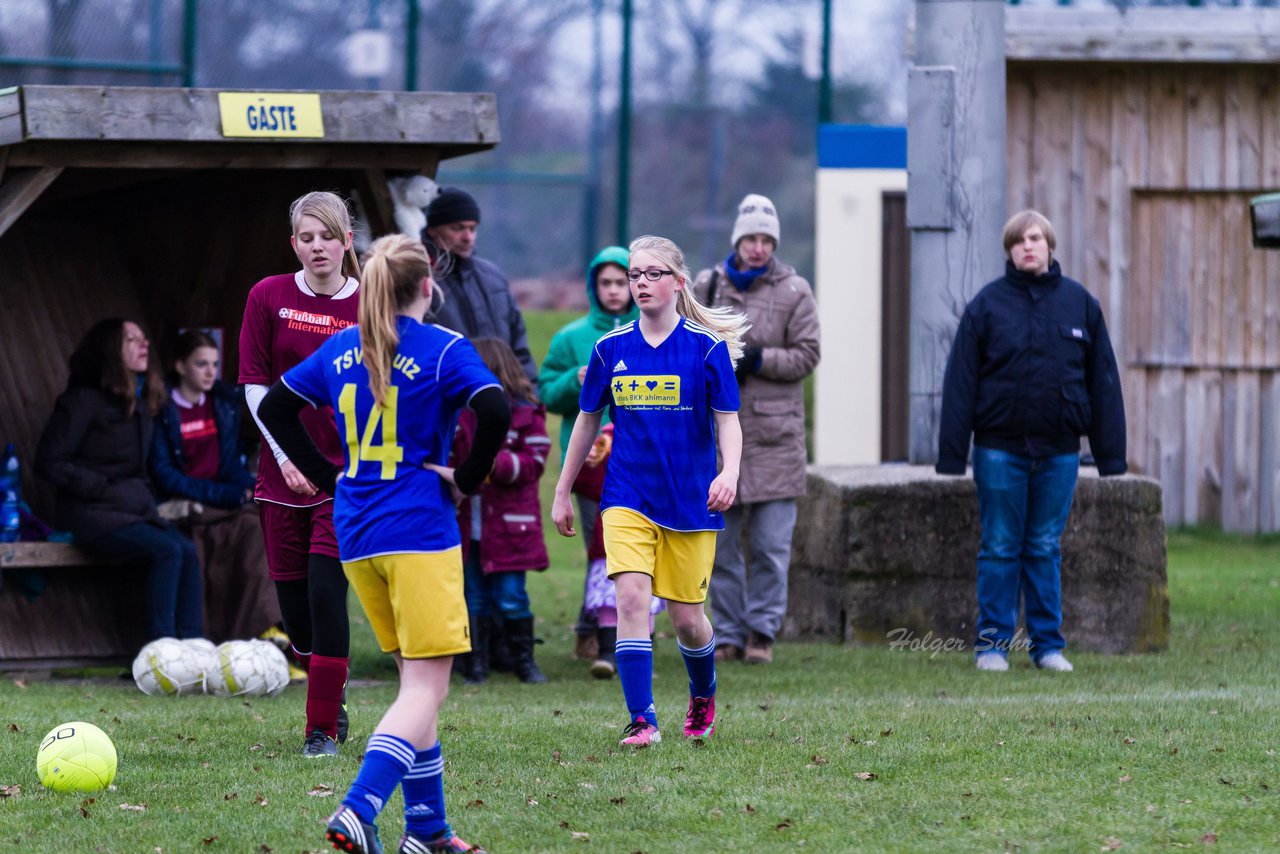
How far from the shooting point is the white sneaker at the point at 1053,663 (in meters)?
8.67

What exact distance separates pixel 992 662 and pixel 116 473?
4373 millimetres

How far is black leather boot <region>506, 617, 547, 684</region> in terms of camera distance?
8797 mm

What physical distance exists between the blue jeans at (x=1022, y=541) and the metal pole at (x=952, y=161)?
1399 millimetres

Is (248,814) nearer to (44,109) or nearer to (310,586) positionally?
(310,586)

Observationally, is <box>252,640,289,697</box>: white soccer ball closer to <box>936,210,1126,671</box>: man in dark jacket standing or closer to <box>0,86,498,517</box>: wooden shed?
<box>0,86,498,517</box>: wooden shed

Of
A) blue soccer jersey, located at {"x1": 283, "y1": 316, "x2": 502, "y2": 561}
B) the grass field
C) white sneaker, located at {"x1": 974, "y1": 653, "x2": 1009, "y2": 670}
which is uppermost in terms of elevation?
blue soccer jersey, located at {"x1": 283, "y1": 316, "x2": 502, "y2": 561}

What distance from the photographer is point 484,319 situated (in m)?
9.05

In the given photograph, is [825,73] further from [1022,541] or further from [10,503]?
[10,503]

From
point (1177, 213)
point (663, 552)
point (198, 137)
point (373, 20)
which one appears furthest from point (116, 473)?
point (373, 20)

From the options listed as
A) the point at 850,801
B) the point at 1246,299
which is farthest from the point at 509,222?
the point at 850,801

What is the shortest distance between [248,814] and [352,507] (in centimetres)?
116

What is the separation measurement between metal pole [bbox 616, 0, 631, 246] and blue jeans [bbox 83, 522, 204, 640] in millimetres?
11379

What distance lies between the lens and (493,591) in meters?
8.84

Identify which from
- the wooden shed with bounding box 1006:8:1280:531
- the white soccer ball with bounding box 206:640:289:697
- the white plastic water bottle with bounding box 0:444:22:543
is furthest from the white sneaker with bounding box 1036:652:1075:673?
the wooden shed with bounding box 1006:8:1280:531
